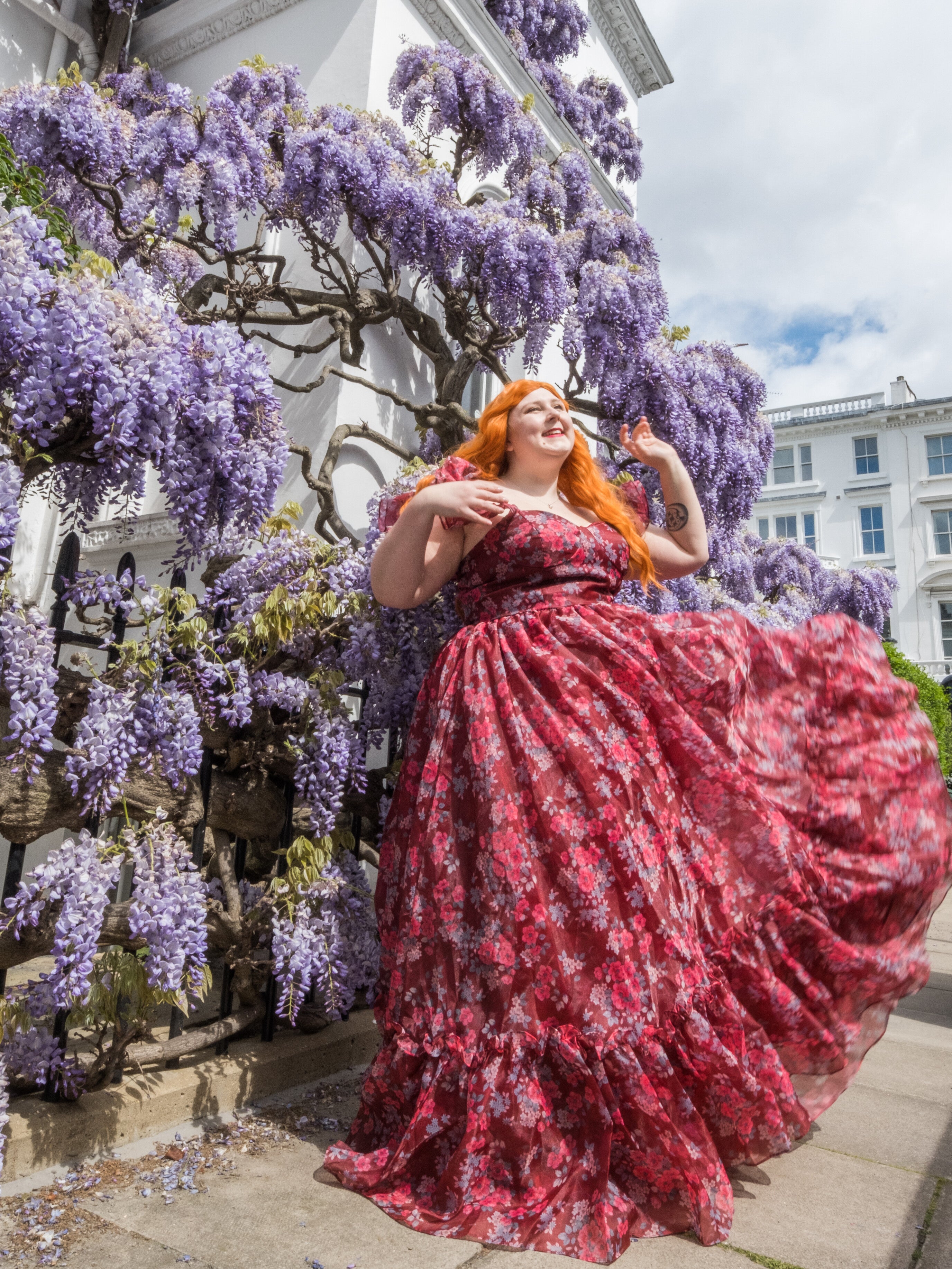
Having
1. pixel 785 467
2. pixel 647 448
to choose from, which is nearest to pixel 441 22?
pixel 647 448

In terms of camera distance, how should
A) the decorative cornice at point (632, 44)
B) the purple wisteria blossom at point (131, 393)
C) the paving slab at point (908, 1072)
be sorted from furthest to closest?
the decorative cornice at point (632, 44) < the paving slab at point (908, 1072) < the purple wisteria blossom at point (131, 393)

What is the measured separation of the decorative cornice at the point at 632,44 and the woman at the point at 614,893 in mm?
12407

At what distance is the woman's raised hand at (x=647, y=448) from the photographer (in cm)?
299

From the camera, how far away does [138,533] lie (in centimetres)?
679

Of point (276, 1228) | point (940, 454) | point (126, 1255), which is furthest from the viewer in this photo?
point (940, 454)

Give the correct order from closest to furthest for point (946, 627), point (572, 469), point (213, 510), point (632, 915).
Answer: point (632, 915) < point (213, 510) < point (572, 469) < point (946, 627)

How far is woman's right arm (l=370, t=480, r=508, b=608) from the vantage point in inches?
92.7

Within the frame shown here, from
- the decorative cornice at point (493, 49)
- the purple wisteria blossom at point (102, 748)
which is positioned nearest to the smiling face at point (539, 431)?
the purple wisteria blossom at point (102, 748)

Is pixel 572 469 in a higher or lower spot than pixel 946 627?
lower

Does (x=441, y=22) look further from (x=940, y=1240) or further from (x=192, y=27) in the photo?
Result: (x=940, y=1240)

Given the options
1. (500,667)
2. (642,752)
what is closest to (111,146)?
(500,667)

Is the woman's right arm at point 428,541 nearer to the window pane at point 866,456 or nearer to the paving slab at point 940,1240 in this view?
the paving slab at point 940,1240

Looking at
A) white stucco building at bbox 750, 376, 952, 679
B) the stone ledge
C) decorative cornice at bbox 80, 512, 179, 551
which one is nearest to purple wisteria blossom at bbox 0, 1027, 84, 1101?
the stone ledge

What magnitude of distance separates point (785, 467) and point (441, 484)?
32522 millimetres
